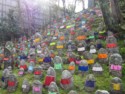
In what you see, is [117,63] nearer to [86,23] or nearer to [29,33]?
[86,23]

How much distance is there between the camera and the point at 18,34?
62.4ft

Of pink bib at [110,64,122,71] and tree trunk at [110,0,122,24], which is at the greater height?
tree trunk at [110,0,122,24]

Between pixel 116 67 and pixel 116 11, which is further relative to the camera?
pixel 116 11

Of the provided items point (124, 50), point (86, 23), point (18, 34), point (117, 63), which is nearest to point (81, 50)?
point (124, 50)

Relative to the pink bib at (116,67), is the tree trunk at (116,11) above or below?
above

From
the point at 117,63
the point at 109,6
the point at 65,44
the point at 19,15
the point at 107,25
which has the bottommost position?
the point at 117,63

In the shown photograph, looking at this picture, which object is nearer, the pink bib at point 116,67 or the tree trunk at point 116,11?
the pink bib at point 116,67

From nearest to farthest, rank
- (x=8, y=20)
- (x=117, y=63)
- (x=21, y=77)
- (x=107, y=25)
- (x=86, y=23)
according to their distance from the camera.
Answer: (x=117, y=63) < (x=21, y=77) < (x=107, y=25) < (x=86, y=23) < (x=8, y=20)

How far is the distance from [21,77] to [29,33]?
1194cm

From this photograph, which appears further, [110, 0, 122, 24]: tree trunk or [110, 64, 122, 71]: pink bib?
[110, 0, 122, 24]: tree trunk

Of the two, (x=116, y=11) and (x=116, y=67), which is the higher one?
(x=116, y=11)

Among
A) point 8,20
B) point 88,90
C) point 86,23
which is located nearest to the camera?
point 88,90

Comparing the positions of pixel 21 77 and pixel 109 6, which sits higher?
pixel 109 6

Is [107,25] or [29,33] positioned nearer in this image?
[107,25]
